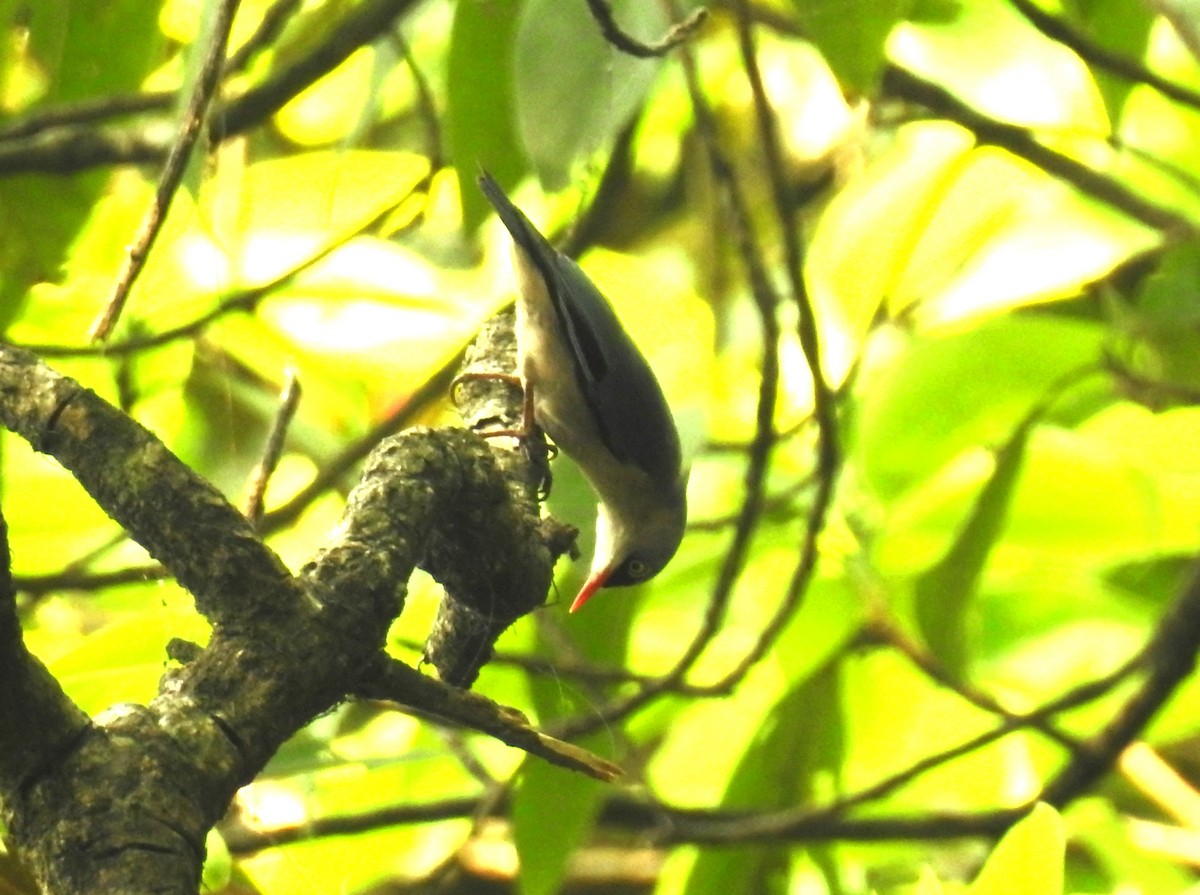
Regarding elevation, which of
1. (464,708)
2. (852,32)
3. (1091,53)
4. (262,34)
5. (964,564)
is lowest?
(964,564)

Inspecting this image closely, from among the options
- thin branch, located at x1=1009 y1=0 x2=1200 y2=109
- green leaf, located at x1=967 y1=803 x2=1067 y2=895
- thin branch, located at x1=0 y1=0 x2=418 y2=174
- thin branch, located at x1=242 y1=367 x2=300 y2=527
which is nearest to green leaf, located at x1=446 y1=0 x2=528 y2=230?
thin branch, located at x1=0 y1=0 x2=418 y2=174

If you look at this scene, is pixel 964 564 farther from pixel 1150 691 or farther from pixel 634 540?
pixel 634 540

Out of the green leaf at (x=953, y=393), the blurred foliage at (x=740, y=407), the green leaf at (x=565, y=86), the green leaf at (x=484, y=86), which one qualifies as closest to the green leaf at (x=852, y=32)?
the blurred foliage at (x=740, y=407)

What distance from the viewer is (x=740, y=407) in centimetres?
233

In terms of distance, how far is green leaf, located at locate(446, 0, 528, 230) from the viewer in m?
1.42

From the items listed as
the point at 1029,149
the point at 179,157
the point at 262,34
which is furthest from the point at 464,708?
the point at 1029,149

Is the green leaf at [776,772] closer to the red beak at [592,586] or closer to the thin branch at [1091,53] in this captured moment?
the red beak at [592,586]

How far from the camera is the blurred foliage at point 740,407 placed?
1.60 metres

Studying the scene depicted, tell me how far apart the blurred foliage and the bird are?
8 centimetres

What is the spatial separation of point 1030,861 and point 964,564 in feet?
2.60

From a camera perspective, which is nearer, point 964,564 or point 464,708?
point 464,708

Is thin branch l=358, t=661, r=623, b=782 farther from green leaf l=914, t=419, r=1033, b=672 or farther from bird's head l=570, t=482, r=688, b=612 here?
green leaf l=914, t=419, r=1033, b=672

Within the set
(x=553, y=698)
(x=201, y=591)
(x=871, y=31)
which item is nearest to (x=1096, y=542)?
(x=553, y=698)

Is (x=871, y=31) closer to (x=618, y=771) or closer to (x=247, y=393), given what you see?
(x=618, y=771)
